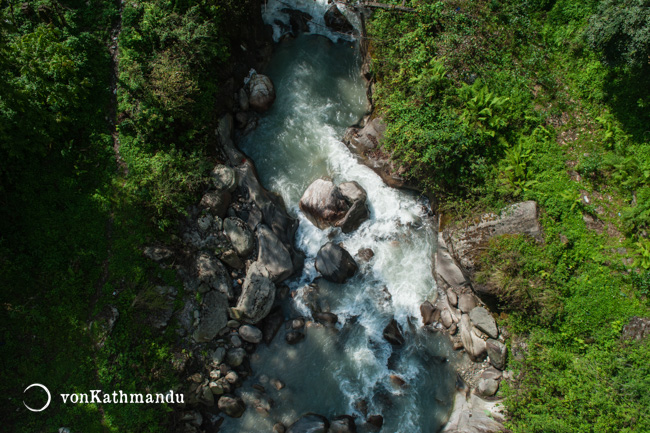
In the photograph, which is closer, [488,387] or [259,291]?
[488,387]

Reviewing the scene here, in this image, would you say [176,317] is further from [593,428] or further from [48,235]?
[593,428]

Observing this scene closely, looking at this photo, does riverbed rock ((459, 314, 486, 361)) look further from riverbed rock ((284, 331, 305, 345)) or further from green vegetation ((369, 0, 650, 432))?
riverbed rock ((284, 331, 305, 345))

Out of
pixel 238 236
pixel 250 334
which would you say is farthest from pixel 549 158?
pixel 250 334

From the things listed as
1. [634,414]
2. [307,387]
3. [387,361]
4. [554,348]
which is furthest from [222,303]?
[634,414]

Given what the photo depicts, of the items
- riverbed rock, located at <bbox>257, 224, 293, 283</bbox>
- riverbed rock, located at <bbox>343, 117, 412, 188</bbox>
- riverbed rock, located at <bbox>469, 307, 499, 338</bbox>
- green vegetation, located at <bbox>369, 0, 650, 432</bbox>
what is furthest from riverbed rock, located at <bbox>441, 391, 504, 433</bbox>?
riverbed rock, located at <bbox>343, 117, 412, 188</bbox>

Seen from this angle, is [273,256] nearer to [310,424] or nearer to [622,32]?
[310,424]

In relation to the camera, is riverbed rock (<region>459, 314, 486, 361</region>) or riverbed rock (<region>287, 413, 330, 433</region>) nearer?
riverbed rock (<region>287, 413, 330, 433</region>)
